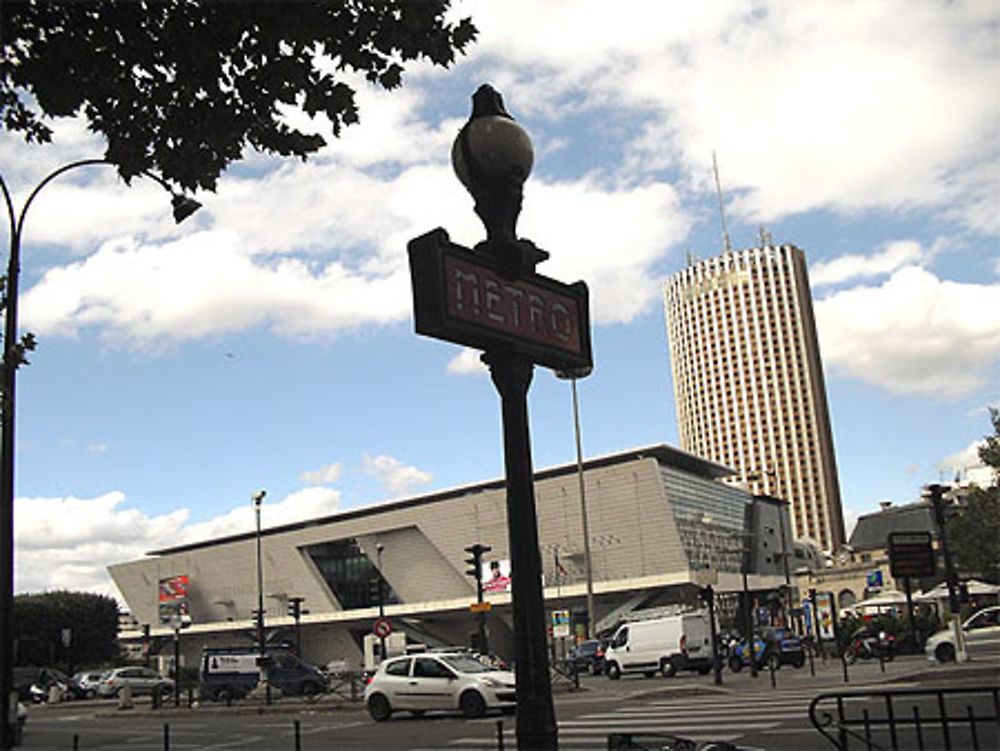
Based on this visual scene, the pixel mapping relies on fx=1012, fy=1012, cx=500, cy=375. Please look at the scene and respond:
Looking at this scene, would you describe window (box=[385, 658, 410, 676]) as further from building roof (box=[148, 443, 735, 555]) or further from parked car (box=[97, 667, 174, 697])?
building roof (box=[148, 443, 735, 555])

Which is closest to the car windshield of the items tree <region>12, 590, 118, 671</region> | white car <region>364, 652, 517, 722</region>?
white car <region>364, 652, 517, 722</region>

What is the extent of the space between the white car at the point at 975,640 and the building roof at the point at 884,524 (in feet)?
264

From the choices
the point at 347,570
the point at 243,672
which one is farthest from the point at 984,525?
the point at 347,570

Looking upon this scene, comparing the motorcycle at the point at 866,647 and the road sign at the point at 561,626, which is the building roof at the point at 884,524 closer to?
the road sign at the point at 561,626

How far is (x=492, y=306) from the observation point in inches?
205

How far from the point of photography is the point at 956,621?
79.4 ft

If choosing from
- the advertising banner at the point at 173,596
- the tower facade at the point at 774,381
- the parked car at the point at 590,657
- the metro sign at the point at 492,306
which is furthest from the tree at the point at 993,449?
the tower facade at the point at 774,381

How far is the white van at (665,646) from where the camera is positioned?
36594 millimetres

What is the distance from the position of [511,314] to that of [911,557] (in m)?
23.7

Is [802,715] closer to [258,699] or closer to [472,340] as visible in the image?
[472,340]

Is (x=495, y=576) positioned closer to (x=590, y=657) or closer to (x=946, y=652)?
(x=590, y=657)

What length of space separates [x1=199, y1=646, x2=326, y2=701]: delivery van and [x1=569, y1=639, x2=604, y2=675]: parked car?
50.0 feet

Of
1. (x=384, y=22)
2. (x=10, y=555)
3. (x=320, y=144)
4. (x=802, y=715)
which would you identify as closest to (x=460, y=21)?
(x=384, y=22)

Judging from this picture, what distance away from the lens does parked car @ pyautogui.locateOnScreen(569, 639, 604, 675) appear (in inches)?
1916
